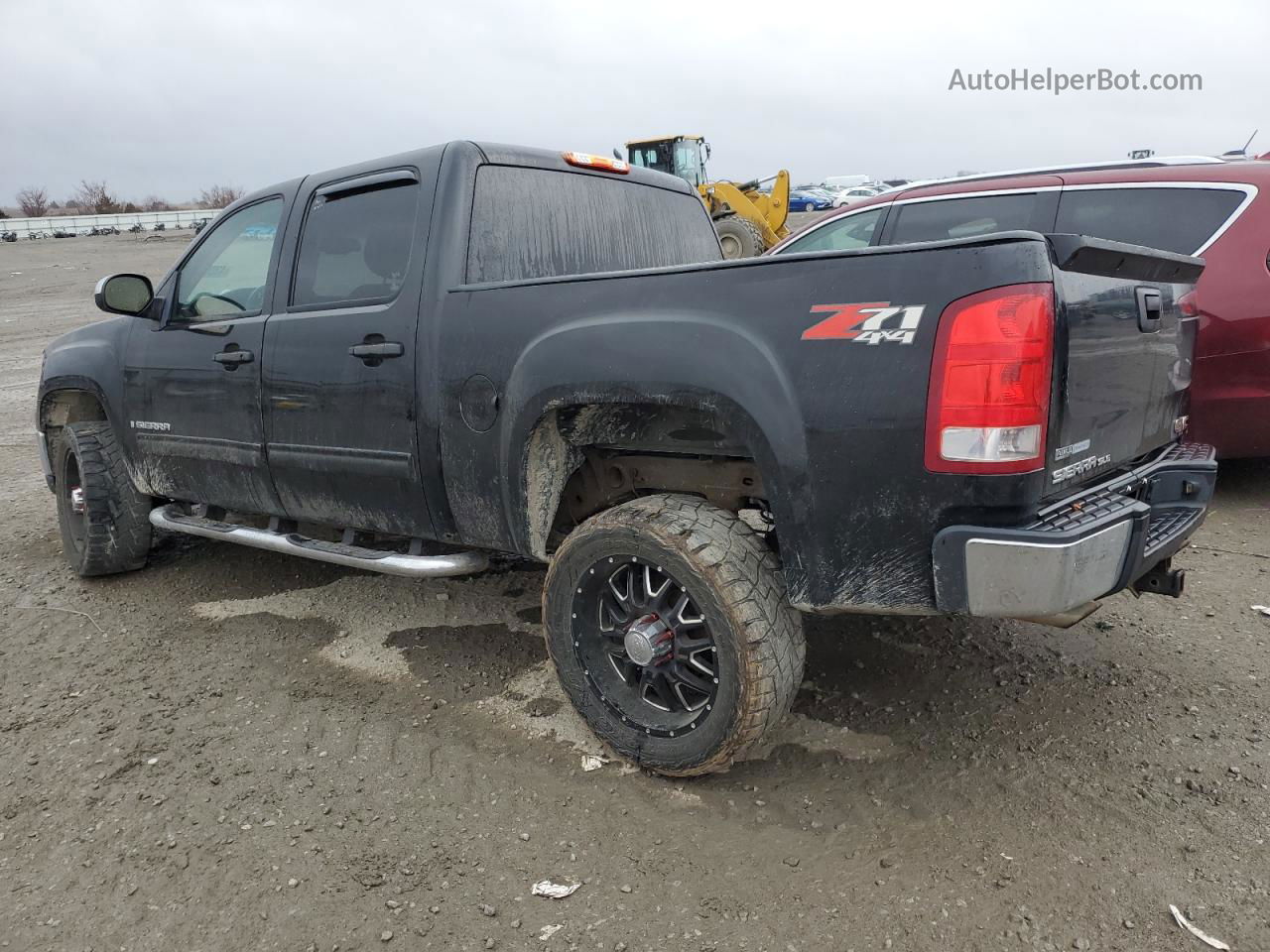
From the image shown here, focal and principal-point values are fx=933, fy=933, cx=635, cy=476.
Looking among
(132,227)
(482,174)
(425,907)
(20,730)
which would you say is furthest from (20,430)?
(132,227)

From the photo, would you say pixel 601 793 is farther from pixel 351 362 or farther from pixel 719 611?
pixel 351 362

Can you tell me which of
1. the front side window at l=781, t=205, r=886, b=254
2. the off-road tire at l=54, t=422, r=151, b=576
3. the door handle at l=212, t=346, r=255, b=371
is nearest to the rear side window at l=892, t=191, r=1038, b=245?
the front side window at l=781, t=205, r=886, b=254

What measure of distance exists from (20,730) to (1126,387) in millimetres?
3765

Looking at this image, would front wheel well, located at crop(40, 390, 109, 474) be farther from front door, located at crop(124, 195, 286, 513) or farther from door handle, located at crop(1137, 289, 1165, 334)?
door handle, located at crop(1137, 289, 1165, 334)

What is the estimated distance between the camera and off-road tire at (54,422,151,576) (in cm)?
467

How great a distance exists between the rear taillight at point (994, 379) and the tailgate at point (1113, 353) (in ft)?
0.24

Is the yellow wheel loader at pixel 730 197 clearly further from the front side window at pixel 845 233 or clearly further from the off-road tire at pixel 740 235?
the front side window at pixel 845 233

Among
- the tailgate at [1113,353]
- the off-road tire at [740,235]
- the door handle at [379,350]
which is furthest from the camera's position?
the off-road tire at [740,235]

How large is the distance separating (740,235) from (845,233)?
35.6ft

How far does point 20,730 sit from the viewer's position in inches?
129

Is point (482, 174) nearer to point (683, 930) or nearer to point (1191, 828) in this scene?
point (683, 930)

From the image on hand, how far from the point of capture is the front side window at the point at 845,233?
5.71 metres

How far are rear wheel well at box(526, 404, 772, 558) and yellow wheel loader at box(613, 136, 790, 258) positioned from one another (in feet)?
40.2

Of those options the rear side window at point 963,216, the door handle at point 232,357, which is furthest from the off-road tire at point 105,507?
the rear side window at point 963,216
